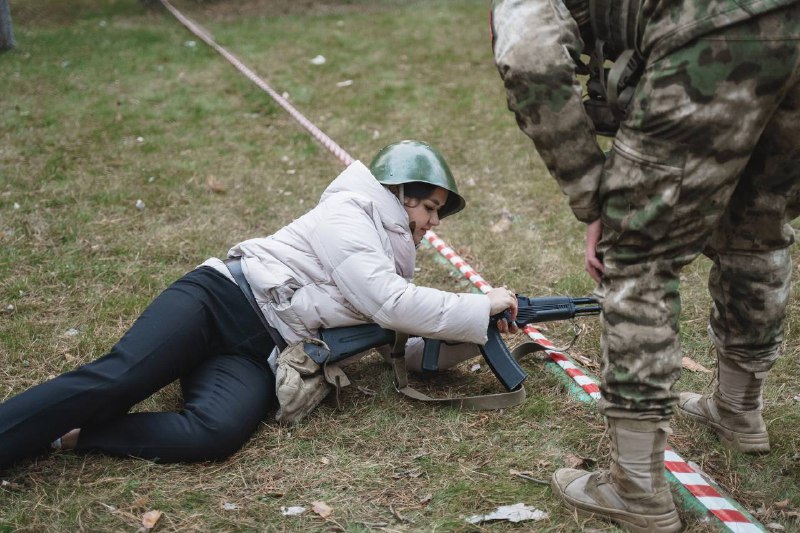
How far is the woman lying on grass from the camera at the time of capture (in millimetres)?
2873

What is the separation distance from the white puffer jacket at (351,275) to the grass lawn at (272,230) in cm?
45

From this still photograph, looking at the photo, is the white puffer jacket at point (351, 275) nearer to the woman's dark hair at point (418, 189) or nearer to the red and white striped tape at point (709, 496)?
the woman's dark hair at point (418, 189)

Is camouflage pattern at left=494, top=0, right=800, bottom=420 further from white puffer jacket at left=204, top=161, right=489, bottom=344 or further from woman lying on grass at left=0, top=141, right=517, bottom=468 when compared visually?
woman lying on grass at left=0, top=141, right=517, bottom=468

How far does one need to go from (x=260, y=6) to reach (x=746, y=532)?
493 inches

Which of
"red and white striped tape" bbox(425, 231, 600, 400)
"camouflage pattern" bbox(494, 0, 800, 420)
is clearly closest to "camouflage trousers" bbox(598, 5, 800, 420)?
"camouflage pattern" bbox(494, 0, 800, 420)

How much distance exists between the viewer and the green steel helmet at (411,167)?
10.7ft

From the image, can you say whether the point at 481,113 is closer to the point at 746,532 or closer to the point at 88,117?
the point at 88,117

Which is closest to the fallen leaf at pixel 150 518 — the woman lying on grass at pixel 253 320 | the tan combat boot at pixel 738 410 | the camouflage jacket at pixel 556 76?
the woman lying on grass at pixel 253 320

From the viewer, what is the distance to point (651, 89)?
6.88 feet

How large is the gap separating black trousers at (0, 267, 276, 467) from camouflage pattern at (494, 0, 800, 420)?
58.7 inches

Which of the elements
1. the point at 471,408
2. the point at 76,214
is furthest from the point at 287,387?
the point at 76,214

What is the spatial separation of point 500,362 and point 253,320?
1067 mm

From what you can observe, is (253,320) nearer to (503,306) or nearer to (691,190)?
(503,306)

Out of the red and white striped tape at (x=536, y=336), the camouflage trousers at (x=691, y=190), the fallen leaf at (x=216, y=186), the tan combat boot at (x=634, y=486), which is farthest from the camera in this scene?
the fallen leaf at (x=216, y=186)
